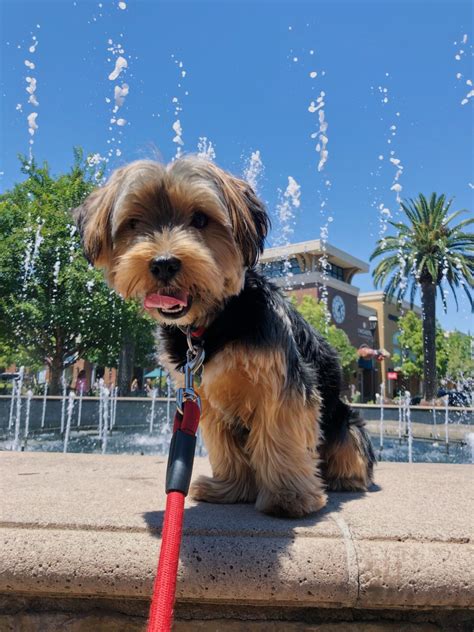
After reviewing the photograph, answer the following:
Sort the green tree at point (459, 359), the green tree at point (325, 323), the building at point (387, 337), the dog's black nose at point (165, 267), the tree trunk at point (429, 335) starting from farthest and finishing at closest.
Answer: the building at point (387, 337) → the green tree at point (459, 359) → the green tree at point (325, 323) → the tree trunk at point (429, 335) → the dog's black nose at point (165, 267)

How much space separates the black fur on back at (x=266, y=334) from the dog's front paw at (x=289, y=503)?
0.50m

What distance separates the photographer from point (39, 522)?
194cm

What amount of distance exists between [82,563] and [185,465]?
1.81ft

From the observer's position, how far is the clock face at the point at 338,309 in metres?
55.8

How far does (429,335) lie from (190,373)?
31.9 metres

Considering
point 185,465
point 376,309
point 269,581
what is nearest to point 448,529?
point 269,581

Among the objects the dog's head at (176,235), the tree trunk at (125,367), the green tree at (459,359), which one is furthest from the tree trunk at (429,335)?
the dog's head at (176,235)

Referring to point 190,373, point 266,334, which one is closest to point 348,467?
point 266,334

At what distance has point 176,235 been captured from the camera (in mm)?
2182

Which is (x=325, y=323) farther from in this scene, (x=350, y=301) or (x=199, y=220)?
(x=199, y=220)

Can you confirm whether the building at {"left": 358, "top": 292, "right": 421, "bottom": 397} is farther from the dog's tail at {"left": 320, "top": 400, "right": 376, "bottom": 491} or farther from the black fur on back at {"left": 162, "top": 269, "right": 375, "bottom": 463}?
the black fur on back at {"left": 162, "top": 269, "right": 375, "bottom": 463}

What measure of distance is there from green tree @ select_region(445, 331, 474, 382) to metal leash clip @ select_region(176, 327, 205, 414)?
58.6m

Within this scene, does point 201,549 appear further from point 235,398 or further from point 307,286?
point 307,286

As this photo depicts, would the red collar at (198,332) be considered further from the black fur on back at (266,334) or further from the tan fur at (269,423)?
the tan fur at (269,423)
